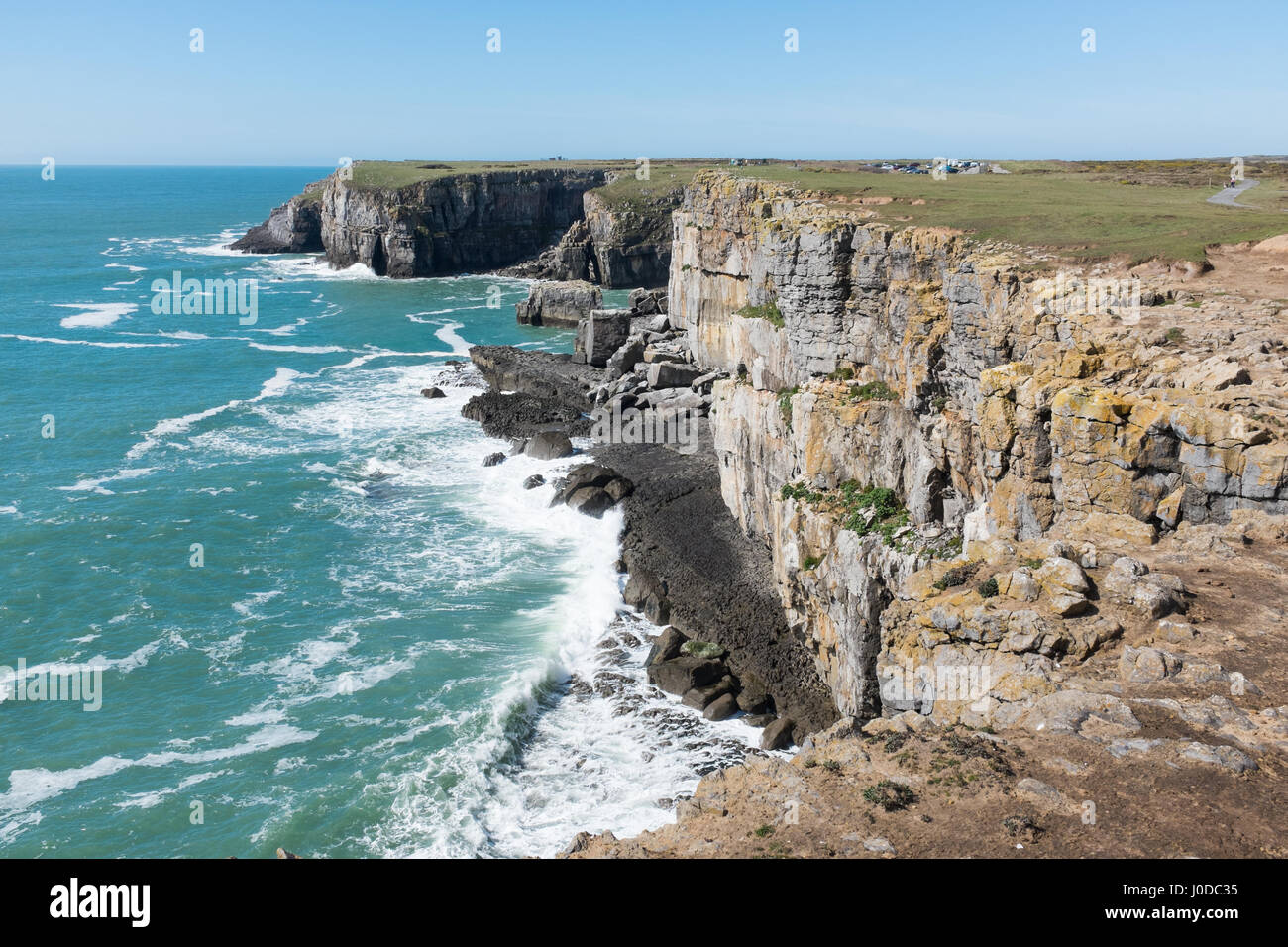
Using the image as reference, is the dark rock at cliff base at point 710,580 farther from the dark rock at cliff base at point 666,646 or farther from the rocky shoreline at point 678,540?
the dark rock at cliff base at point 666,646

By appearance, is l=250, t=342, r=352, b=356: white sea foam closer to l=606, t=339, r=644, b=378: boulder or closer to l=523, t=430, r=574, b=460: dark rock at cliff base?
l=606, t=339, r=644, b=378: boulder

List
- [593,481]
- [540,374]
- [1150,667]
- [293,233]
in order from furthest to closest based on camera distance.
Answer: [293,233] < [540,374] < [593,481] < [1150,667]

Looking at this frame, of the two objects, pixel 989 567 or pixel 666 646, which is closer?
pixel 989 567

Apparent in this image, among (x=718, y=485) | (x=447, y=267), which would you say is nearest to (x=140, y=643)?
(x=718, y=485)

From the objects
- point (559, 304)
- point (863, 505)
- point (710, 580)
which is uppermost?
point (559, 304)

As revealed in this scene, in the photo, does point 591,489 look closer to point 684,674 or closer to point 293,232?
point 684,674

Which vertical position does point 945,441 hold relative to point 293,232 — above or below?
below

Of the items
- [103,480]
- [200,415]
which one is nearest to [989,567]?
[103,480]
